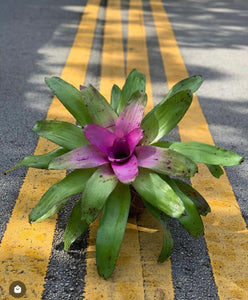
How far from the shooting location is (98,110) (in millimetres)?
2469

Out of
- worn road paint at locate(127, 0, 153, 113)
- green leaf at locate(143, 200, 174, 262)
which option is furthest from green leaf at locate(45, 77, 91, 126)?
worn road paint at locate(127, 0, 153, 113)

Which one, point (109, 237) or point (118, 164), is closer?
point (109, 237)

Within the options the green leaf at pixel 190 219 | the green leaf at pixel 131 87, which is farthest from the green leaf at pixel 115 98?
the green leaf at pixel 190 219

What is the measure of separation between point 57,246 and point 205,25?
5258 mm

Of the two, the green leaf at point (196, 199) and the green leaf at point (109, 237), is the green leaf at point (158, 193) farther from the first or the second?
the green leaf at point (196, 199)

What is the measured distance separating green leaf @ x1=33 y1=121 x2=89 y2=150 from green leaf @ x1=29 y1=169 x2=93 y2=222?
0.54ft

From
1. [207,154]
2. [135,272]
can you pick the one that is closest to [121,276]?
[135,272]

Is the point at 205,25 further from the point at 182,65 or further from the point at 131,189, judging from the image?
the point at 131,189

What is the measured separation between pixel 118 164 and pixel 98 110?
0.29m

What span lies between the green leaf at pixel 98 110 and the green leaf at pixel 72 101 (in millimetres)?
59

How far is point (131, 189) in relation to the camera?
245 cm

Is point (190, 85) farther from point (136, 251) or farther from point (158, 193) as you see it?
point (136, 251)

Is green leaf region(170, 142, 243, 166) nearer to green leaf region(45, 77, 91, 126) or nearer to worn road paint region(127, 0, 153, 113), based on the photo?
green leaf region(45, 77, 91, 126)

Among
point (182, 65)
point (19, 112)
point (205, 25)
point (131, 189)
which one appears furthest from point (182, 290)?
point (205, 25)
